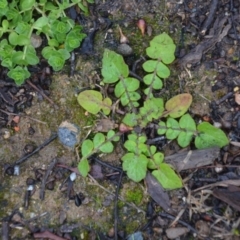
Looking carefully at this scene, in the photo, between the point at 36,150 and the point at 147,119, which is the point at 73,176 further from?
the point at 147,119

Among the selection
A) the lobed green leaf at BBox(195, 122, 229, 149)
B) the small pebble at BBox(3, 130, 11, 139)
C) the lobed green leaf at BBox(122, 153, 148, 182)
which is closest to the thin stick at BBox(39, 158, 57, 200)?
the small pebble at BBox(3, 130, 11, 139)

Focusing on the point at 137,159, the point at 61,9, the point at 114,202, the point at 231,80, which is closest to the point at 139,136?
the point at 137,159

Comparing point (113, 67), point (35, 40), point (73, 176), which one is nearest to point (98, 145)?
point (73, 176)

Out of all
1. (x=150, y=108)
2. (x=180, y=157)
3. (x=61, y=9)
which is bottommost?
(x=180, y=157)

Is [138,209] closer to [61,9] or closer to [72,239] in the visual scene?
[72,239]

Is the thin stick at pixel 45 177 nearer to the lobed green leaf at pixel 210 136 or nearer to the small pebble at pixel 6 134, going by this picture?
the small pebble at pixel 6 134
